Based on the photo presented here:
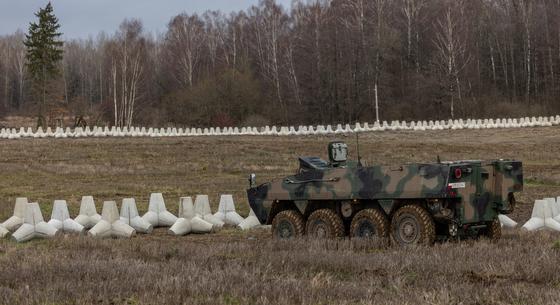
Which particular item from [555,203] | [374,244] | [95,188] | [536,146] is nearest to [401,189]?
[374,244]

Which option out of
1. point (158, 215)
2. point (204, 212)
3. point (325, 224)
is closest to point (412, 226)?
point (325, 224)

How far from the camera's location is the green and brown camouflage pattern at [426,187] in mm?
11578

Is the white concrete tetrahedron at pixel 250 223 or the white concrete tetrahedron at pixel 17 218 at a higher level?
the white concrete tetrahedron at pixel 17 218

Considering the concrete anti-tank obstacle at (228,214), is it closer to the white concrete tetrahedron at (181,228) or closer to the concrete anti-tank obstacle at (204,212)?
the concrete anti-tank obstacle at (204,212)

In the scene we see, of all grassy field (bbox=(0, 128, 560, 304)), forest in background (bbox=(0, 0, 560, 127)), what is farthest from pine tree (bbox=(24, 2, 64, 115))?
grassy field (bbox=(0, 128, 560, 304))

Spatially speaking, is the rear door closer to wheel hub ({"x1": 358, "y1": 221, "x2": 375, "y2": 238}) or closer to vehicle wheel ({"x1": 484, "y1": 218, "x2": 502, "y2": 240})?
vehicle wheel ({"x1": 484, "y1": 218, "x2": 502, "y2": 240})

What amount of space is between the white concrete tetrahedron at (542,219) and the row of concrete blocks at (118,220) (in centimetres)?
568

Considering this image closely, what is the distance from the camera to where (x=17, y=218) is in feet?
50.5

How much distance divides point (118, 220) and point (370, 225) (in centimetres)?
541

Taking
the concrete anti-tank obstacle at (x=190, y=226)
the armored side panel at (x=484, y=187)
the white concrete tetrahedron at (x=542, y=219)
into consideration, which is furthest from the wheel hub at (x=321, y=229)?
the white concrete tetrahedron at (x=542, y=219)

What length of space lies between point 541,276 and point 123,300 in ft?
14.2

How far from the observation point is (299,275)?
27.5 feet

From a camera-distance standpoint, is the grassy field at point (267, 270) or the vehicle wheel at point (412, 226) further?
the vehicle wheel at point (412, 226)

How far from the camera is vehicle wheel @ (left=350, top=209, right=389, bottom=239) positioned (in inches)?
481
